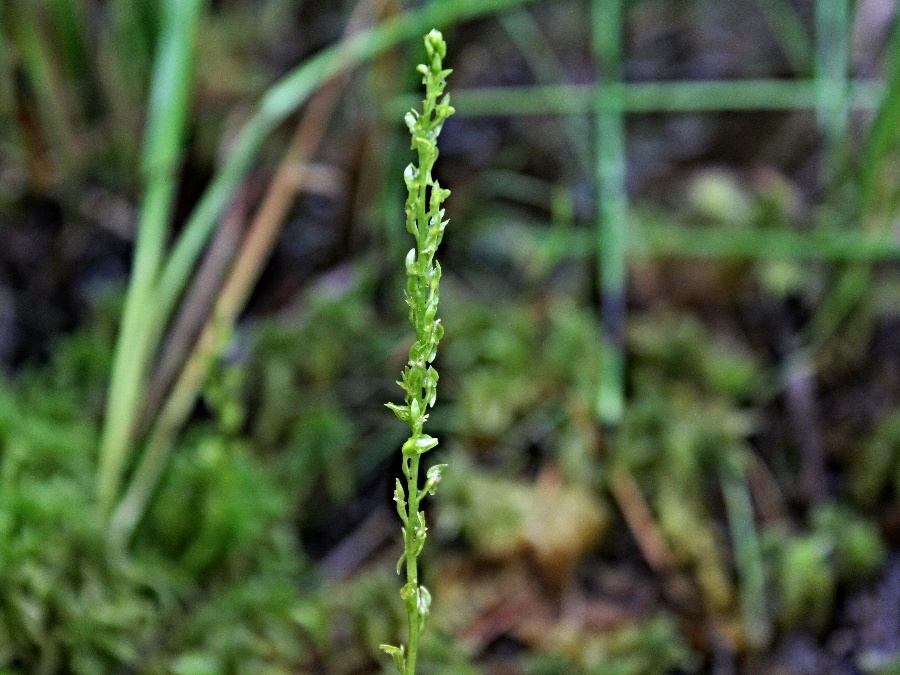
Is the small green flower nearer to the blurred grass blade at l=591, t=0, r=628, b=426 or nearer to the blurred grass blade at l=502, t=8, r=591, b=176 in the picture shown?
the blurred grass blade at l=591, t=0, r=628, b=426

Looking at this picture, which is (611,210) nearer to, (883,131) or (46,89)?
(883,131)

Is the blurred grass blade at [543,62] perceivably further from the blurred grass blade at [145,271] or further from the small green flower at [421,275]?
the small green flower at [421,275]

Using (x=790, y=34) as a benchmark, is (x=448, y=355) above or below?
below

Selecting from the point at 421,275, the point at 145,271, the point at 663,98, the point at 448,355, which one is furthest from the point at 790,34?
the point at 421,275

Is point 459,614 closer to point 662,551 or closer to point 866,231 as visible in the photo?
point 662,551

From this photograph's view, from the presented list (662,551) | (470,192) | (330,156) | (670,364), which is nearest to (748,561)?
(662,551)

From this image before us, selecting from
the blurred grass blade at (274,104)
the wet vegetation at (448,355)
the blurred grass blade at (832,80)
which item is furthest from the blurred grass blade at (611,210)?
the blurred grass blade at (832,80)

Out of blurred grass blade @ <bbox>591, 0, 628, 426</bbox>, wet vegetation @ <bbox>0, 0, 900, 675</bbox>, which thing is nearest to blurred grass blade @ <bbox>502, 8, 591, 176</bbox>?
wet vegetation @ <bbox>0, 0, 900, 675</bbox>

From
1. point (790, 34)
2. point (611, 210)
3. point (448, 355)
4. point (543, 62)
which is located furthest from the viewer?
point (543, 62)
